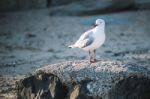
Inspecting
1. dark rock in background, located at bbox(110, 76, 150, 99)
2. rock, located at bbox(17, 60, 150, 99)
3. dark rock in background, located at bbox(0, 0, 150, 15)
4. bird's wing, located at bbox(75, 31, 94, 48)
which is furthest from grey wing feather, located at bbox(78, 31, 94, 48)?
dark rock in background, located at bbox(0, 0, 150, 15)

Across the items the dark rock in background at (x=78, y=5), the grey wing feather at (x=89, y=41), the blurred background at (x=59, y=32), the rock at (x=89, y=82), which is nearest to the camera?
the rock at (x=89, y=82)

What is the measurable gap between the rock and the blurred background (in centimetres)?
107

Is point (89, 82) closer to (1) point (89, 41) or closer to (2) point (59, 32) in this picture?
(1) point (89, 41)

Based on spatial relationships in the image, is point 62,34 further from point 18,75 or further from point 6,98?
point 6,98

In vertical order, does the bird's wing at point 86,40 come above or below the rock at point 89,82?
above

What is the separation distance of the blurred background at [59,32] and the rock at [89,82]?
1072mm

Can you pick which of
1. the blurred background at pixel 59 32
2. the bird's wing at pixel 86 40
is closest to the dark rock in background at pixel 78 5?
the blurred background at pixel 59 32

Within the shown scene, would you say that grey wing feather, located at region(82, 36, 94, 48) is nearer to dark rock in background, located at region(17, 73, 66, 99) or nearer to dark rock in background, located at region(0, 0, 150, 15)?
dark rock in background, located at region(17, 73, 66, 99)

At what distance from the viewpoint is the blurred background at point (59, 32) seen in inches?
409

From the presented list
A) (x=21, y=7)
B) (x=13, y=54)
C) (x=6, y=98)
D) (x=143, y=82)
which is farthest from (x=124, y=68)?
(x=21, y=7)

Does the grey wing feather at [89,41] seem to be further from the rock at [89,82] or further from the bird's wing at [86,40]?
the rock at [89,82]

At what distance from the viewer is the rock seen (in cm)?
644

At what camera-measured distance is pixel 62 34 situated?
13.6 m

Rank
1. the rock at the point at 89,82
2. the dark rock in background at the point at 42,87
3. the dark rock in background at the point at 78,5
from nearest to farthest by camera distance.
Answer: the rock at the point at 89,82 → the dark rock in background at the point at 42,87 → the dark rock in background at the point at 78,5
